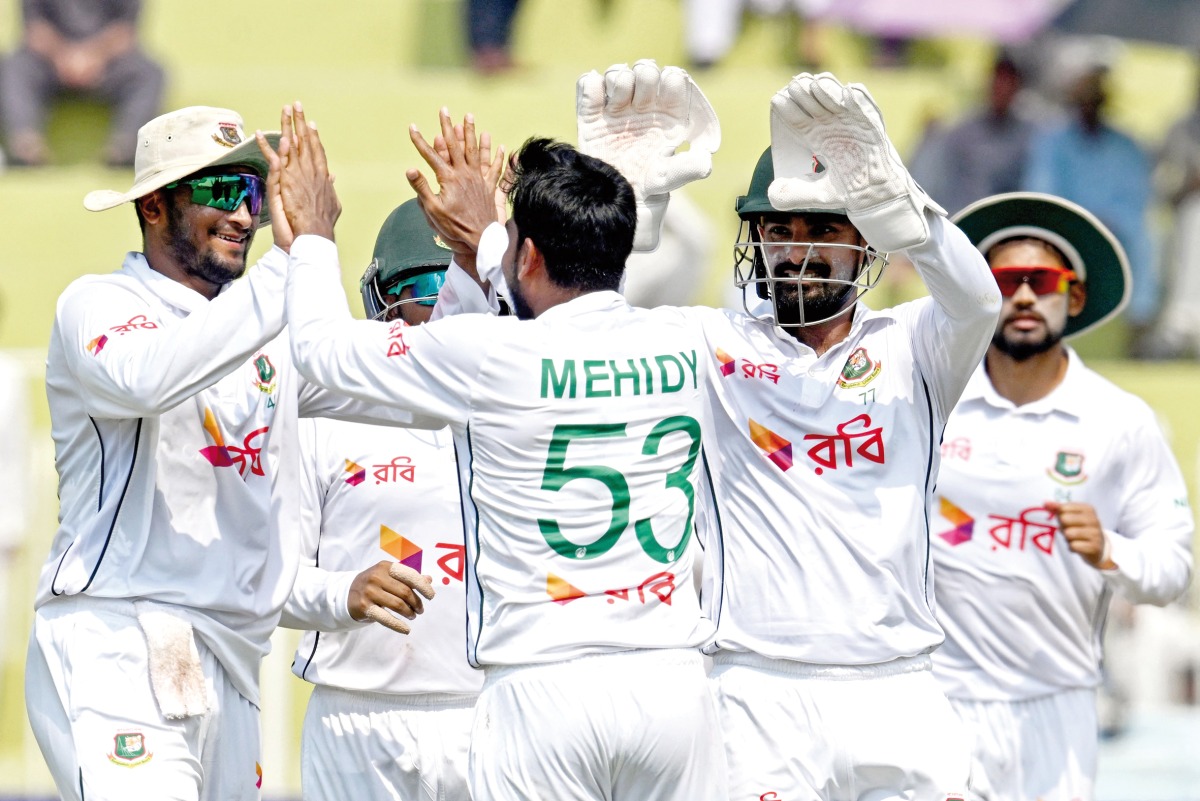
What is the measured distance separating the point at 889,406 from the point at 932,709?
2.47 ft

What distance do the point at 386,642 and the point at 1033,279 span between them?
2.45 m

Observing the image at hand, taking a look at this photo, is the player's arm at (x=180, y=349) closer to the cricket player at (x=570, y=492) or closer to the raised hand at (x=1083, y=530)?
the cricket player at (x=570, y=492)

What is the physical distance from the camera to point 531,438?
13.5ft

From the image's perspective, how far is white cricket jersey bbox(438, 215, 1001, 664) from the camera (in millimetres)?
4598

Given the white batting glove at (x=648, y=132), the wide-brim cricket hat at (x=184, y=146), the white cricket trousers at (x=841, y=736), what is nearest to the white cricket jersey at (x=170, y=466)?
the wide-brim cricket hat at (x=184, y=146)

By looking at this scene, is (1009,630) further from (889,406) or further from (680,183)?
(680,183)

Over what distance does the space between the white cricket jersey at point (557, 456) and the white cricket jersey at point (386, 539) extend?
110 cm

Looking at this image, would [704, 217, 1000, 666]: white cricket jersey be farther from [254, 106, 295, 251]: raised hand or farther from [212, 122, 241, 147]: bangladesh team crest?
[212, 122, 241, 147]: bangladesh team crest

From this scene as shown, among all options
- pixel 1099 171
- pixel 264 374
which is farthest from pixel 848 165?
pixel 1099 171

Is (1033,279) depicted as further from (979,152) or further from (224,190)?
(979,152)

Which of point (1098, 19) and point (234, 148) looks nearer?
point (234, 148)

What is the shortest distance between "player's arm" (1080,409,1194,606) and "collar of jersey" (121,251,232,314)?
2810mm

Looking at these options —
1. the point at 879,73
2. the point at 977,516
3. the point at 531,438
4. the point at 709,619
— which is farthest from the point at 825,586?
the point at 879,73

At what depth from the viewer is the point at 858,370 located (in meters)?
4.72
